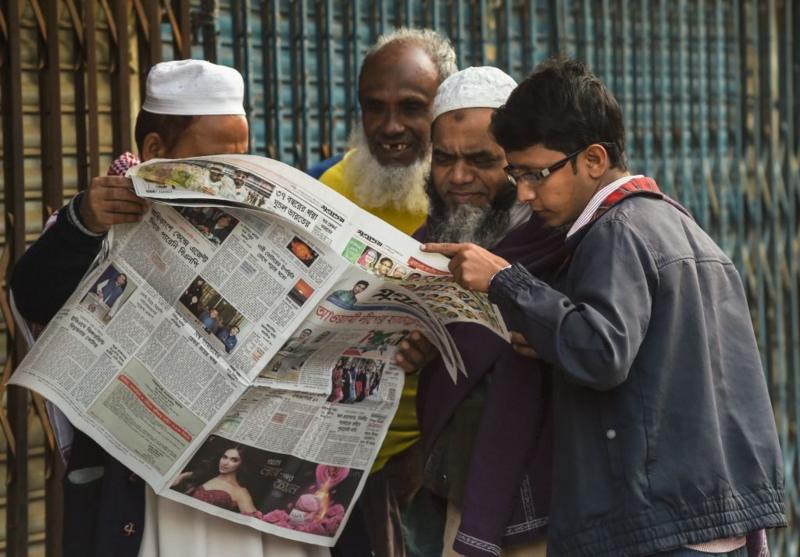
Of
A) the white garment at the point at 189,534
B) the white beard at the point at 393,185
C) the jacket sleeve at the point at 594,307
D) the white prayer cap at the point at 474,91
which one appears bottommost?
the white garment at the point at 189,534

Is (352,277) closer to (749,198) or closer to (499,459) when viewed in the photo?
(499,459)

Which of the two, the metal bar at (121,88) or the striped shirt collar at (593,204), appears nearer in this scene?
the striped shirt collar at (593,204)

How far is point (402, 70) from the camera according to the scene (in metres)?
3.31

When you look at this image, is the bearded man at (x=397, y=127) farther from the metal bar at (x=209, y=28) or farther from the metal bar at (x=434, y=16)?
the metal bar at (x=434, y=16)

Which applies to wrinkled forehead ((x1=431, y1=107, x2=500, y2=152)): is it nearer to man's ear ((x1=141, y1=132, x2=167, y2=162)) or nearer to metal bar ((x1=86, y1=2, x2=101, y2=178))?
man's ear ((x1=141, y1=132, x2=167, y2=162))

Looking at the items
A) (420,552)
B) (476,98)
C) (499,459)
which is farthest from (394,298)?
(420,552)

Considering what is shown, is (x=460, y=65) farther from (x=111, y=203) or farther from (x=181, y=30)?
(x=111, y=203)

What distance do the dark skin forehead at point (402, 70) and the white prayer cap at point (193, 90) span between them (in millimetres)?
789

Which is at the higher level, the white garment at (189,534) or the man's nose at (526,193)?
the man's nose at (526,193)

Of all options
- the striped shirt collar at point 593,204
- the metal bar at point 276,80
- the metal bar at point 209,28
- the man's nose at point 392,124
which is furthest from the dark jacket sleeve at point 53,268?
the metal bar at point 276,80

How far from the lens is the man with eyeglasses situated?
209 cm

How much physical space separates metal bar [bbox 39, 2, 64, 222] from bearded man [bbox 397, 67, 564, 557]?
1308 mm

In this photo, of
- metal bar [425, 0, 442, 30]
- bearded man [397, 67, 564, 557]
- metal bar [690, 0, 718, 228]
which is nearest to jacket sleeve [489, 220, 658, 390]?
bearded man [397, 67, 564, 557]

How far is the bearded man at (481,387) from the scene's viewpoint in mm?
2375
